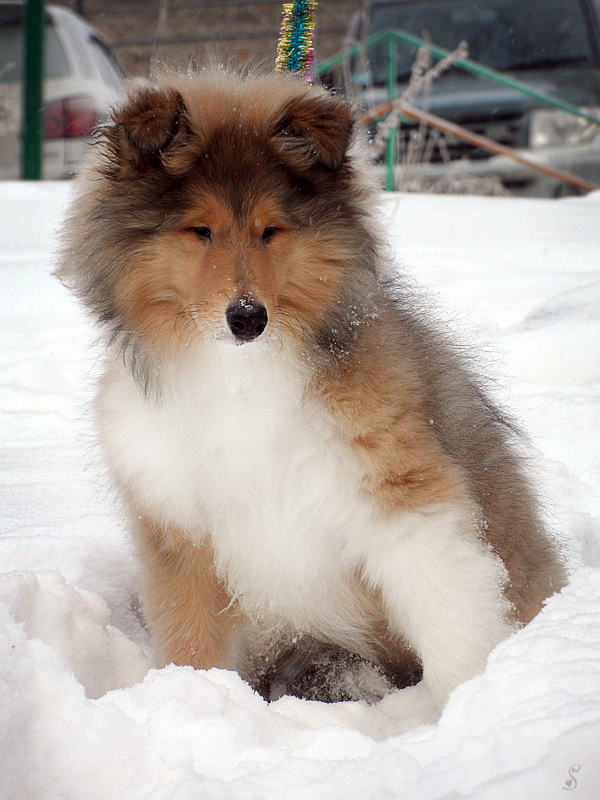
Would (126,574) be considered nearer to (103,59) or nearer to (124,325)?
(124,325)

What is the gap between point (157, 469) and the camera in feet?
7.19

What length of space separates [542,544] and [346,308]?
94cm

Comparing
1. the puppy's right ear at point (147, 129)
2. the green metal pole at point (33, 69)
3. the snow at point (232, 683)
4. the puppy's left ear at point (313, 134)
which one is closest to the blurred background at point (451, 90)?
the green metal pole at point (33, 69)

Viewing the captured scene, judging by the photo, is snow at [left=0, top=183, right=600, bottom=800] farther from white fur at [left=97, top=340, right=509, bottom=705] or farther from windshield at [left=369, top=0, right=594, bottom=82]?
windshield at [left=369, top=0, right=594, bottom=82]

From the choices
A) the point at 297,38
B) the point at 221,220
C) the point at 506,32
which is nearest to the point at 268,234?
the point at 221,220

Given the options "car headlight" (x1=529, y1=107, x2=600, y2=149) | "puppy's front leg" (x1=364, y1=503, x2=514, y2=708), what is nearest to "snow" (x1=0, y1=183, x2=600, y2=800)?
"puppy's front leg" (x1=364, y1=503, x2=514, y2=708)

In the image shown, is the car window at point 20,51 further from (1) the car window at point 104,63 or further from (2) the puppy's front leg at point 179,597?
(2) the puppy's front leg at point 179,597

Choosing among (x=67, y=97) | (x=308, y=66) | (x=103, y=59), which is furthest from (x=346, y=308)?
(x=103, y=59)

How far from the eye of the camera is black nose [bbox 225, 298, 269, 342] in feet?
6.59

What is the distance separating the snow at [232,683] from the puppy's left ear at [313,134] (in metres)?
0.63

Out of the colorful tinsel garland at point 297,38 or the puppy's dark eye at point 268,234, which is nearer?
the puppy's dark eye at point 268,234

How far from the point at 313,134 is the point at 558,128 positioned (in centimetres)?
656

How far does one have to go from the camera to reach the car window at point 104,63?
9.05 metres

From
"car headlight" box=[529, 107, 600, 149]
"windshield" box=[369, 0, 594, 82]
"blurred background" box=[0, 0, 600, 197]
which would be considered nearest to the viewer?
"blurred background" box=[0, 0, 600, 197]
